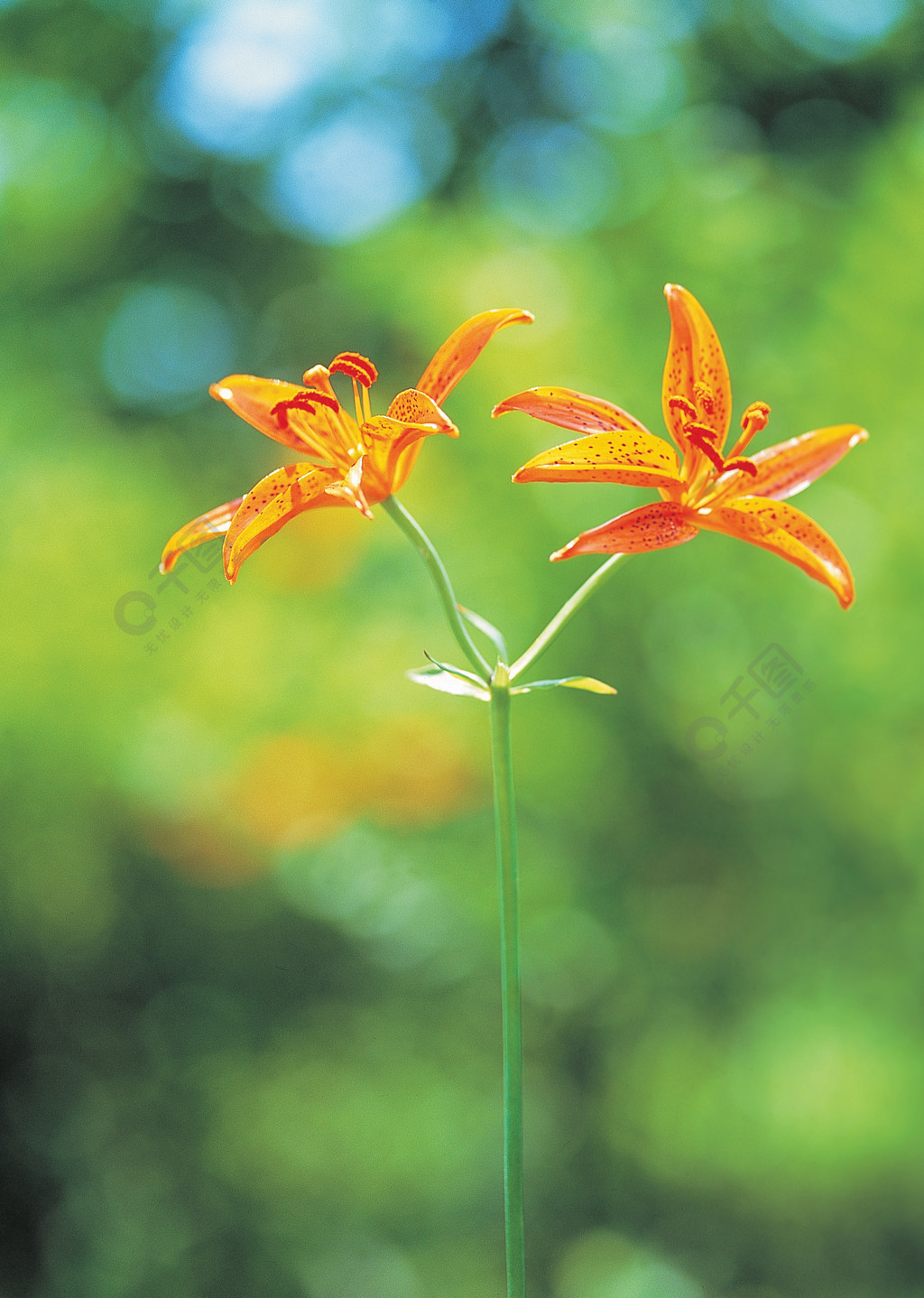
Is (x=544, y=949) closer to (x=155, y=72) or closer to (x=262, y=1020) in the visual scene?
(x=262, y=1020)

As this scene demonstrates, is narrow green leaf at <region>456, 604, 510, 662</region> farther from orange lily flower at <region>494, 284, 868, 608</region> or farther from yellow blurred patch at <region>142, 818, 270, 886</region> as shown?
yellow blurred patch at <region>142, 818, 270, 886</region>

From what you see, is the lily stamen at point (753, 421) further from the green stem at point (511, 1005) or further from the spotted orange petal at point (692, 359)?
the green stem at point (511, 1005)

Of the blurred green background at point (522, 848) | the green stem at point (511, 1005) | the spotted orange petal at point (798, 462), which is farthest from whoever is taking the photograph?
the blurred green background at point (522, 848)

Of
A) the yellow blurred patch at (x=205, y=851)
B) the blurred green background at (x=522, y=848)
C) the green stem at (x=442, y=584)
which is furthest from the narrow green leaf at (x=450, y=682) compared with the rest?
the yellow blurred patch at (x=205, y=851)

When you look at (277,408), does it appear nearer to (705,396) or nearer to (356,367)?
(356,367)

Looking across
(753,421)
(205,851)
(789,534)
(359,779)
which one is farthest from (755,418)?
(205,851)

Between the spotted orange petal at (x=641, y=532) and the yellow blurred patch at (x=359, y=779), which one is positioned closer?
the spotted orange petal at (x=641, y=532)

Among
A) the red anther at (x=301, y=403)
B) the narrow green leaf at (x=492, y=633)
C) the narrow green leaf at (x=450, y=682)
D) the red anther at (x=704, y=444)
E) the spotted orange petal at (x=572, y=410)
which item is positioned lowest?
the narrow green leaf at (x=450, y=682)
